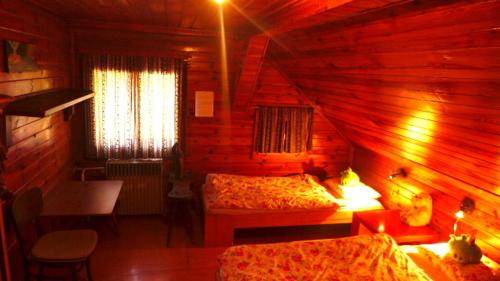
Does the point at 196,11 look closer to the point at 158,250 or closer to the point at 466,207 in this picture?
the point at 158,250

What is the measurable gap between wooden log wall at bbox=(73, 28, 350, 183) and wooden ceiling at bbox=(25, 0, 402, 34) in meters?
0.24

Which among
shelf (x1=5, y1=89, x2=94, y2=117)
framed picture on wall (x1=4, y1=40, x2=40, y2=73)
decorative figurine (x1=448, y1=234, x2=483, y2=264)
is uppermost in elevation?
framed picture on wall (x1=4, y1=40, x2=40, y2=73)

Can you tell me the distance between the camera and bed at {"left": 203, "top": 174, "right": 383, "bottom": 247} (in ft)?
12.7

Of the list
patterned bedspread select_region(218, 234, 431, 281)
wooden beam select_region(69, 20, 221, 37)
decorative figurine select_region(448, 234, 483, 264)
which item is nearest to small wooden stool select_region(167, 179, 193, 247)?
patterned bedspread select_region(218, 234, 431, 281)

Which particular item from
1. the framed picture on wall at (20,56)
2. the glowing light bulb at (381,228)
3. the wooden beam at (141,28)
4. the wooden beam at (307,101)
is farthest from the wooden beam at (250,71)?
the glowing light bulb at (381,228)

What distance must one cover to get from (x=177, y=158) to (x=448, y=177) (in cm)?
283

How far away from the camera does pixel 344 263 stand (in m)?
2.90

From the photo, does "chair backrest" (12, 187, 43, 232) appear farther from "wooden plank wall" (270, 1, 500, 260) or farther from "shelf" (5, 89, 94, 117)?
"wooden plank wall" (270, 1, 500, 260)

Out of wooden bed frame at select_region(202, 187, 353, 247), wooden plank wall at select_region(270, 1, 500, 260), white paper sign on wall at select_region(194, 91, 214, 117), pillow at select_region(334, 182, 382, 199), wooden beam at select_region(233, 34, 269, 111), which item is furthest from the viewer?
white paper sign on wall at select_region(194, 91, 214, 117)

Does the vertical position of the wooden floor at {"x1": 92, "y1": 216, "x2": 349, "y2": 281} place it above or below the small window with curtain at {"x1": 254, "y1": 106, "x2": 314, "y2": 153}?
below

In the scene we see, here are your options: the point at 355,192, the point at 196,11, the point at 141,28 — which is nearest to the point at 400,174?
the point at 355,192

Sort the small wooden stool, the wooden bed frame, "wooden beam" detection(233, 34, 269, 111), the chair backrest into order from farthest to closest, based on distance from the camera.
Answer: the small wooden stool, the wooden bed frame, "wooden beam" detection(233, 34, 269, 111), the chair backrest

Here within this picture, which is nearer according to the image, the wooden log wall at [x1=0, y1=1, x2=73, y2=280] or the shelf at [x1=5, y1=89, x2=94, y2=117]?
the shelf at [x1=5, y1=89, x2=94, y2=117]

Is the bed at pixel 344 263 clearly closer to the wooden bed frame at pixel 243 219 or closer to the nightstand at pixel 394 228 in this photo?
the nightstand at pixel 394 228
